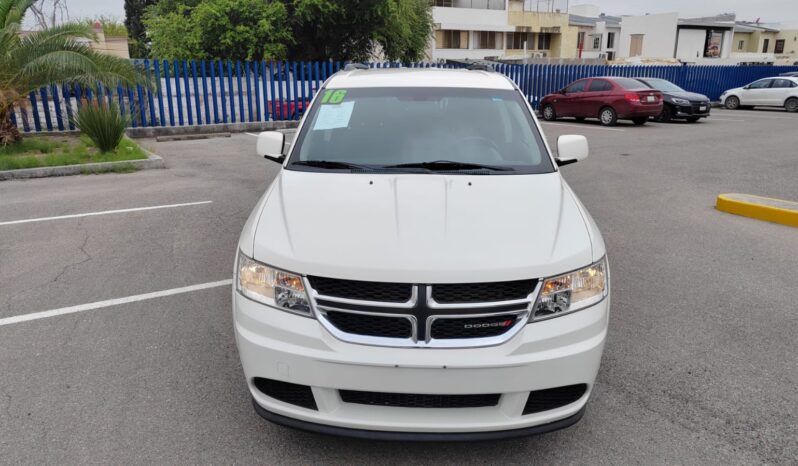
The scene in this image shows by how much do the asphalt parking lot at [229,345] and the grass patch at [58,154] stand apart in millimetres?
2066

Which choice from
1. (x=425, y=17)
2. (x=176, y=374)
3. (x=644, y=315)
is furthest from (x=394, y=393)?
(x=425, y=17)

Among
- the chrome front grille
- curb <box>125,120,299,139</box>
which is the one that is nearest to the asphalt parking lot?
the chrome front grille

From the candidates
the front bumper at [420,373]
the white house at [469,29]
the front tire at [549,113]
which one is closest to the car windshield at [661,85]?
the front tire at [549,113]

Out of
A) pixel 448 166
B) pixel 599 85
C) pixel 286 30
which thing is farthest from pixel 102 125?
pixel 286 30

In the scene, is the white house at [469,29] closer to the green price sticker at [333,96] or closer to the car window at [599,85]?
the car window at [599,85]

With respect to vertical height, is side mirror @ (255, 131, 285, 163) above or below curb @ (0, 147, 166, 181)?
above

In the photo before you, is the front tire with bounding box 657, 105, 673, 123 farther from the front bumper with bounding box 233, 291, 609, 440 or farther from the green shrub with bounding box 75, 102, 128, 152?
the front bumper with bounding box 233, 291, 609, 440

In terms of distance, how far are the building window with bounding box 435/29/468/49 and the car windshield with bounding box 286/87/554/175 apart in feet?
168

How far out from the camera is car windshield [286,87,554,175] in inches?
141

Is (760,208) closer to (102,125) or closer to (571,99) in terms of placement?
(102,125)

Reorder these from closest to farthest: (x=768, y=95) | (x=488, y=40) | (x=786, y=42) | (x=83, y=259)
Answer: (x=83, y=259) < (x=768, y=95) < (x=488, y=40) < (x=786, y=42)

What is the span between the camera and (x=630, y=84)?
18.4m

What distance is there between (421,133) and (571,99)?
17217 millimetres

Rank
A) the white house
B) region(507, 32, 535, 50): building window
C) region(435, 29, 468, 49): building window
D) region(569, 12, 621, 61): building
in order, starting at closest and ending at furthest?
1. the white house
2. region(435, 29, 468, 49): building window
3. region(507, 32, 535, 50): building window
4. region(569, 12, 621, 61): building
